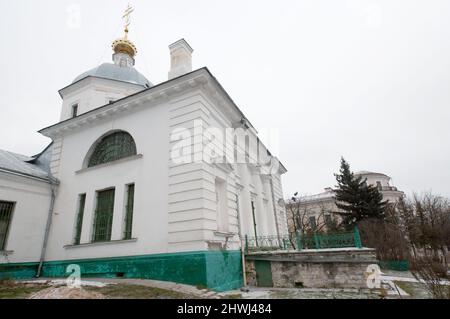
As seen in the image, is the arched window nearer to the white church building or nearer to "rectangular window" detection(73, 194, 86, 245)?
the white church building

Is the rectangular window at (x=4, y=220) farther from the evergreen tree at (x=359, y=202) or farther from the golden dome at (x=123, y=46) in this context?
the evergreen tree at (x=359, y=202)

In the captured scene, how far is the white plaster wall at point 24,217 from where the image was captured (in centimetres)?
1003

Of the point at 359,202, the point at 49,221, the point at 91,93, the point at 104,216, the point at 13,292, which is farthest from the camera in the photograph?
the point at 359,202

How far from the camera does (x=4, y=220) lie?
10062mm

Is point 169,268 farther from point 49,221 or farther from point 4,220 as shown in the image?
point 4,220

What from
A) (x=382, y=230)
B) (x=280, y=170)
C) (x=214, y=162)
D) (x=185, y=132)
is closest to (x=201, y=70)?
(x=185, y=132)

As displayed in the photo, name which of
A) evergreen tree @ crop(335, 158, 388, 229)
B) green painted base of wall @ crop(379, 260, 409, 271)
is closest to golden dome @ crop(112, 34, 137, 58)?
green painted base of wall @ crop(379, 260, 409, 271)

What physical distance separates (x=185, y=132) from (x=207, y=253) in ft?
14.1

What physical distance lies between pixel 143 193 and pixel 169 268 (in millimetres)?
2889

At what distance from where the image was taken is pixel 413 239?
24500mm

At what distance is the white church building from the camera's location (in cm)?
822

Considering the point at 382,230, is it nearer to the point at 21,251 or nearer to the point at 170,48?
the point at 170,48

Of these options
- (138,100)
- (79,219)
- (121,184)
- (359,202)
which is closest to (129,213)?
(121,184)
